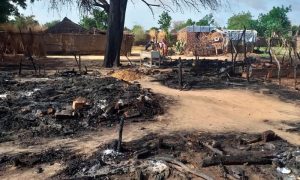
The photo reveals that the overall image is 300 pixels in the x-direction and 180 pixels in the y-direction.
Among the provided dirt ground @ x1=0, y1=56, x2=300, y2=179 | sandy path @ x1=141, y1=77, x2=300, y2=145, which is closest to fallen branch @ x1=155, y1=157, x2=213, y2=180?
dirt ground @ x1=0, y1=56, x2=300, y2=179

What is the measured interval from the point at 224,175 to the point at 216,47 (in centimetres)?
3275

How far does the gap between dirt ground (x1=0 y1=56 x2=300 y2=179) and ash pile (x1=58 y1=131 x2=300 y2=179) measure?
22.7 inches

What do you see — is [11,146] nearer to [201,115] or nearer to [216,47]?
[201,115]

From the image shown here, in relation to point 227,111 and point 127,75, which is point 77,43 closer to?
point 127,75

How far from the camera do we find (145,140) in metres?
8.98

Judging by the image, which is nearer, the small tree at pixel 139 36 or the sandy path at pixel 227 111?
the sandy path at pixel 227 111

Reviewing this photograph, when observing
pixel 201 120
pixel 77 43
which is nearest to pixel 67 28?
pixel 77 43

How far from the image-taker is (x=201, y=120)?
1102 cm

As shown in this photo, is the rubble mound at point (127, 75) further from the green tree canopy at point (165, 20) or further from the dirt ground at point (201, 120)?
the green tree canopy at point (165, 20)

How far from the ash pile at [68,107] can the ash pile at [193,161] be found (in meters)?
2.25

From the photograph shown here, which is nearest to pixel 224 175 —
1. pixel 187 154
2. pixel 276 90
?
pixel 187 154

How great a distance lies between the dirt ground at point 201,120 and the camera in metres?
8.81

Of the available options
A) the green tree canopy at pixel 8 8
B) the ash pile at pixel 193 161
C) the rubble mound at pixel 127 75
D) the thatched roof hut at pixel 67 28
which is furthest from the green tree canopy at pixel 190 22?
the ash pile at pixel 193 161

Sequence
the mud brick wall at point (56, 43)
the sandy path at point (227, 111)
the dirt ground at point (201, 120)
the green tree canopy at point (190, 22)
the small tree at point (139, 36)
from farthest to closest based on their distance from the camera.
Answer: the green tree canopy at point (190, 22)
the small tree at point (139, 36)
the mud brick wall at point (56, 43)
the sandy path at point (227, 111)
the dirt ground at point (201, 120)
